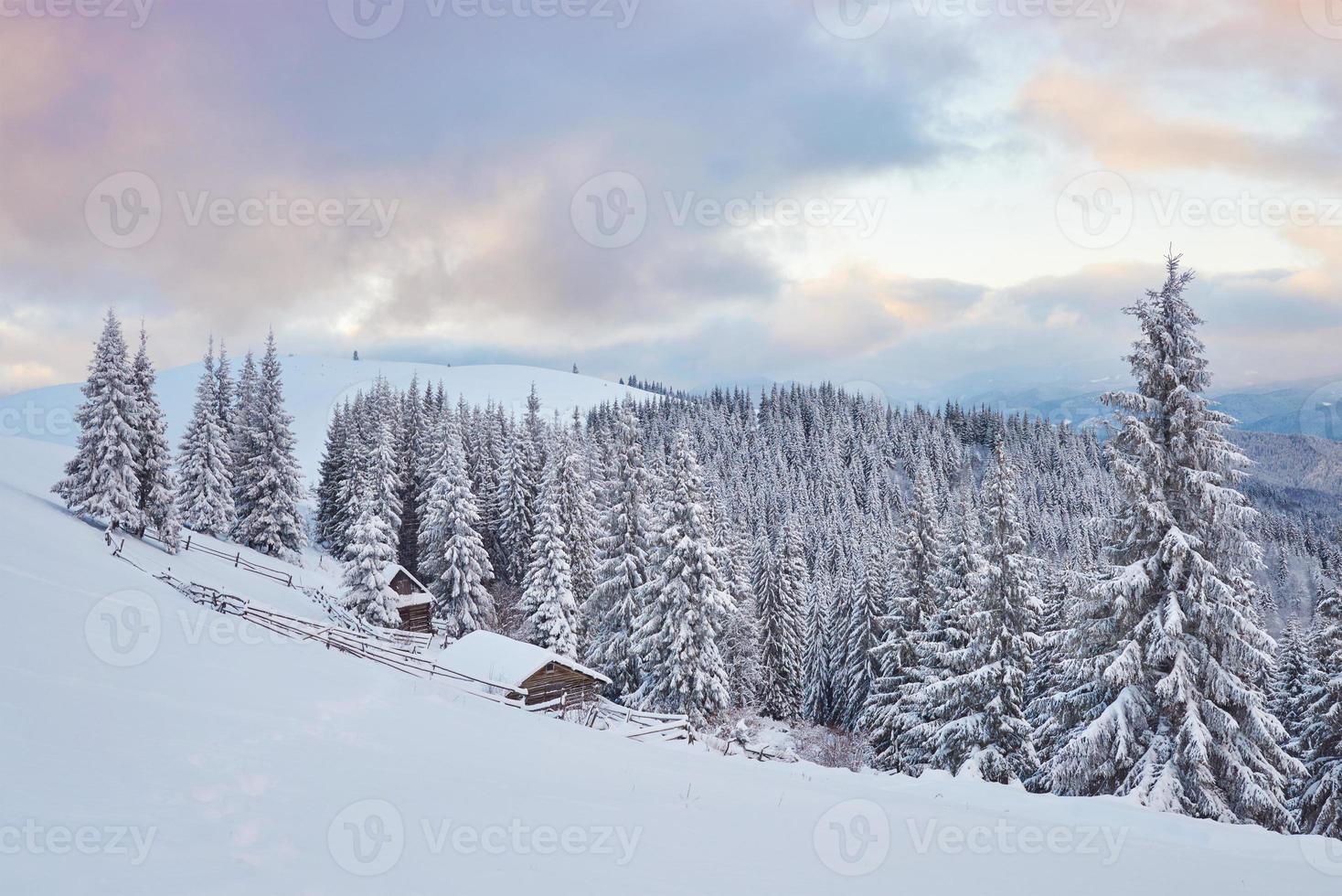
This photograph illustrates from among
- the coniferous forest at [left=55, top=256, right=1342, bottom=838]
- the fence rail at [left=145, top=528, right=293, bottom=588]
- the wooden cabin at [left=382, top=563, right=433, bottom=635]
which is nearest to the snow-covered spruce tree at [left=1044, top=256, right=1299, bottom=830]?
the coniferous forest at [left=55, top=256, right=1342, bottom=838]

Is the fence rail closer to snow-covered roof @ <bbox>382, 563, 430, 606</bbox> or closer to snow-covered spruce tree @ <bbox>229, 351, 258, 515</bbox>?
snow-covered roof @ <bbox>382, 563, 430, 606</bbox>

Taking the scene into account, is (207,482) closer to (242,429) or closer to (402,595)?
(242,429)

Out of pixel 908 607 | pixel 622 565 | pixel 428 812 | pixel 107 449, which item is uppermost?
pixel 107 449

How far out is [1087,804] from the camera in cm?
1294

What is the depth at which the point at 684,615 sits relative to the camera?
105 ft

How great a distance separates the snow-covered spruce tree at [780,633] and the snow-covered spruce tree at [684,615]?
808 inches

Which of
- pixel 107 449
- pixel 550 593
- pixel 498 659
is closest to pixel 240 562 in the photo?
pixel 107 449

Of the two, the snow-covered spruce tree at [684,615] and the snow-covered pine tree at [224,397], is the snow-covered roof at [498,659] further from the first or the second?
the snow-covered pine tree at [224,397]

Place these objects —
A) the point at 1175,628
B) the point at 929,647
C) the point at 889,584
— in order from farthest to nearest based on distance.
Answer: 1. the point at 889,584
2. the point at 929,647
3. the point at 1175,628

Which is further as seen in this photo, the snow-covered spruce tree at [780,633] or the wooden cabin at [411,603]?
the snow-covered spruce tree at [780,633]

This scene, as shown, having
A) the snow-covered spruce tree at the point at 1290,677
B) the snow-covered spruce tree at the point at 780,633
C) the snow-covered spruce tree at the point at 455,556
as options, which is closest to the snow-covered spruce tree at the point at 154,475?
the snow-covered spruce tree at the point at 455,556

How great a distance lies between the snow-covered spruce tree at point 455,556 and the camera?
1748 inches

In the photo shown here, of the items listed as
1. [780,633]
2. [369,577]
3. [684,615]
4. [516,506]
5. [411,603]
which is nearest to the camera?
[684,615]

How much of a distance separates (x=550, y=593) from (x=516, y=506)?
19.7m
